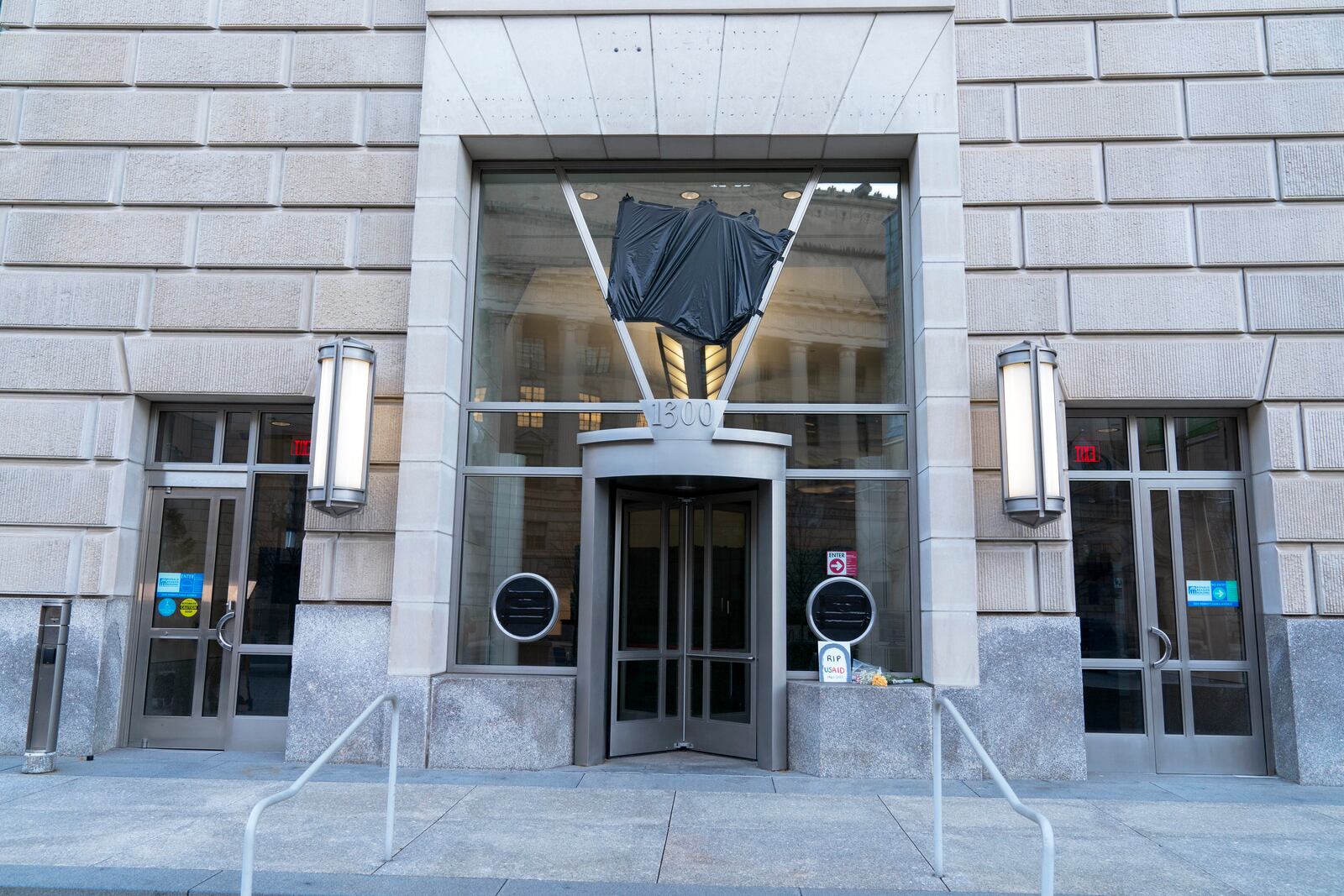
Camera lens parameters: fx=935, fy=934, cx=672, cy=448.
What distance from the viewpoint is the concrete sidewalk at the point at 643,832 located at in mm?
5711

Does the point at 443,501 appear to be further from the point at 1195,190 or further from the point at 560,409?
the point at 1195,190

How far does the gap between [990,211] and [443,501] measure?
6.33 m

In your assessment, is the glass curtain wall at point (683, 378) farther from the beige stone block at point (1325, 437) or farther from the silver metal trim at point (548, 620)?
the beige stone block at point (1325, 437)

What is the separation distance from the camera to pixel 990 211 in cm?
962

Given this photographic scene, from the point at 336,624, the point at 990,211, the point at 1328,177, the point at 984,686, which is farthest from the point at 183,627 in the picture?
the point at 1328,177

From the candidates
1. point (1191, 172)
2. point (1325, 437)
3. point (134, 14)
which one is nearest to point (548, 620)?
point (1325, 437)

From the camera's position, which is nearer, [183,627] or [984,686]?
[984,686]

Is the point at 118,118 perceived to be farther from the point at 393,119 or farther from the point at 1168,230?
the point at 1168,230

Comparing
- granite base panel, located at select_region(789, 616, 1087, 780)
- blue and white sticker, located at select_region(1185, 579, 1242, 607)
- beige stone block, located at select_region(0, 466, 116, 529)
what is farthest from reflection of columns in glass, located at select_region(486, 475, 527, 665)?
blue and white sticker, located at select_region(1185, 579, 1242, 607)

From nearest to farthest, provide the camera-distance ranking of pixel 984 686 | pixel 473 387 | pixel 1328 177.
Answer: pixel 984 686 → pixel 1328 177 → pixel 473 387

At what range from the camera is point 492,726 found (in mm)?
8969

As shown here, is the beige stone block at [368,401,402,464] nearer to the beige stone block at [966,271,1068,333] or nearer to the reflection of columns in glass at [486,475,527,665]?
the reflection of columns in glass at [486,475,527,665]

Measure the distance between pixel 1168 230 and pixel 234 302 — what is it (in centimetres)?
963

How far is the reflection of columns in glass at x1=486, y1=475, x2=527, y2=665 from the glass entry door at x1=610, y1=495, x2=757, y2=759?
1043 millimetres
